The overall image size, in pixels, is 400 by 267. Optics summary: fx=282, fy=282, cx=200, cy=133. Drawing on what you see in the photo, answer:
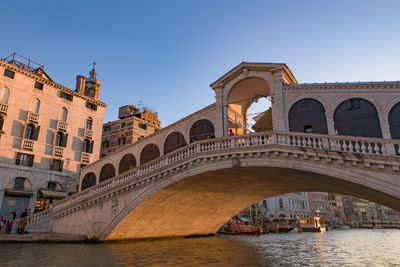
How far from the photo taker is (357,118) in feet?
47.8

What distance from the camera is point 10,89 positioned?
2498cm

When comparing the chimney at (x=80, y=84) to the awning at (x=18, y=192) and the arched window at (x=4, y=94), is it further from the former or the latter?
the awning at (x=18, y=192)

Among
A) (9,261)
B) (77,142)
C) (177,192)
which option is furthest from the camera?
(77,142)

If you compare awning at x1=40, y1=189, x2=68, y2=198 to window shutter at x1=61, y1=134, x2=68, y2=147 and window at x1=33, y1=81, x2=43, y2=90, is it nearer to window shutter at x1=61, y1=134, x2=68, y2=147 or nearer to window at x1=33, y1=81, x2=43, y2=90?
window shutter at x1=61, y1=134, x2=68, y2=147

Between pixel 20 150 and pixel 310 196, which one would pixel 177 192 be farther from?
pixel 310 196

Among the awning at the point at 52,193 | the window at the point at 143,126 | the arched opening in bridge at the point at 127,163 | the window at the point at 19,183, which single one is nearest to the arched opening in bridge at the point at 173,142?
the arched opening in bridge at the point at 127,163

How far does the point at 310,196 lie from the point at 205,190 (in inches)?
2380

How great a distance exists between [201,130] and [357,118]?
379 inches

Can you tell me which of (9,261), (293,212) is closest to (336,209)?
(293,212)

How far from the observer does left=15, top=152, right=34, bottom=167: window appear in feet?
81.7

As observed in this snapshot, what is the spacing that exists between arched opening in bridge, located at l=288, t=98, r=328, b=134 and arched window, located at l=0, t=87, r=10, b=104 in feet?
77.8

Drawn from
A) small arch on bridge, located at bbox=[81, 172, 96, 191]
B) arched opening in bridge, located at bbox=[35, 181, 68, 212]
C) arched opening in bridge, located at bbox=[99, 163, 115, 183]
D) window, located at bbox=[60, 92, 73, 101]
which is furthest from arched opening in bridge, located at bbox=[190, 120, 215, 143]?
window, located at bbox=[60, 92, 73, 101]

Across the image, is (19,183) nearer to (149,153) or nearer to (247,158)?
(149,153)

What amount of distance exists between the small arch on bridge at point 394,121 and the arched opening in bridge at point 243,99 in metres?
7.17
